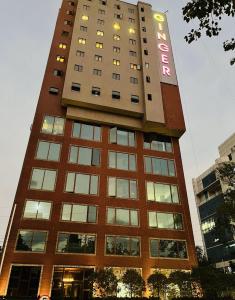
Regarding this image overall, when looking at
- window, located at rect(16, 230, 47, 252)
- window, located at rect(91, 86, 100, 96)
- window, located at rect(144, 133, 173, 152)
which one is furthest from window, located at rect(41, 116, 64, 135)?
window, located at rect(16, 230, 47, 252)

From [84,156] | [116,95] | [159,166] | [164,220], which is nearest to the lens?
[164,220]

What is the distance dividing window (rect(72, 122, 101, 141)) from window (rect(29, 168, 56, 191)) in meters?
7.42

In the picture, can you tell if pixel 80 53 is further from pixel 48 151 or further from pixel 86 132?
pixel 48 151

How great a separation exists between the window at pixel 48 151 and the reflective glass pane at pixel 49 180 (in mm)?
2137

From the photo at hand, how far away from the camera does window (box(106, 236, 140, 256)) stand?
117 feet

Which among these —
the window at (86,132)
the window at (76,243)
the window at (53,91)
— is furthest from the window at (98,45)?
the window at (76,243)

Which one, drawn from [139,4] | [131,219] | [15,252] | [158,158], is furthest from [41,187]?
[139,4]

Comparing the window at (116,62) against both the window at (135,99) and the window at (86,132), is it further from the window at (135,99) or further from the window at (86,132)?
the window at (86,132)

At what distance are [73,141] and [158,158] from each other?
43.9 ft

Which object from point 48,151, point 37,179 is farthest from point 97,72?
point 37,179

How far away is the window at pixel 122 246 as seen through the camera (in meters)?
35.7

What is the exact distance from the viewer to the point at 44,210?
3562 centimetres

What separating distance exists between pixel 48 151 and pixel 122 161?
10.8 m

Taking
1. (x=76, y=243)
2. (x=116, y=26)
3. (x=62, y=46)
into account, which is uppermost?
(x=116, y=26)
